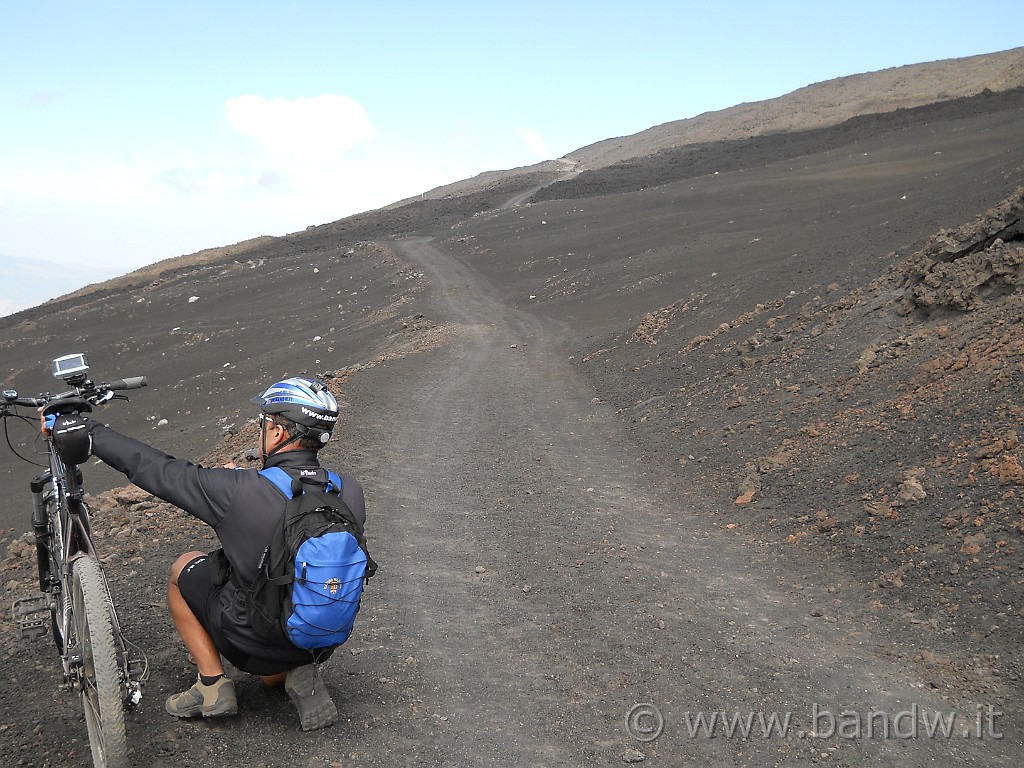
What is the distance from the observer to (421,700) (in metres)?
4.49

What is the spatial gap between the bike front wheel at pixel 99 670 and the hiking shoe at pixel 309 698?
2.57 feet

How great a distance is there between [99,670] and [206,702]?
0.74 metres

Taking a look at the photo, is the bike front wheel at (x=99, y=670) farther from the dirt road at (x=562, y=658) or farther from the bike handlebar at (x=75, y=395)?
the bike handlebar at (x=75, y=395)

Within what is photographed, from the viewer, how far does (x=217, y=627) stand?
3922 millimetres

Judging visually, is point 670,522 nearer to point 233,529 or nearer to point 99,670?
point 233,529

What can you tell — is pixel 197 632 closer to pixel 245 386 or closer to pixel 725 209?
pixel 245 386

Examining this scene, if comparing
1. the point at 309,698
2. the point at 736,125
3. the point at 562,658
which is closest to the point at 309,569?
the point at 309,698

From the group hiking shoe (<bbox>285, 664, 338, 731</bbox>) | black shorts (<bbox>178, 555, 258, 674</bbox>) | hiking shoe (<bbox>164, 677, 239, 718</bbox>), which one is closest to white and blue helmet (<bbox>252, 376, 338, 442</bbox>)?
black shorts (<bbox>178, 555, 258, 674</bbox>)

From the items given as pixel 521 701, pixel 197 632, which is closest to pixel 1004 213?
pixel 521 701

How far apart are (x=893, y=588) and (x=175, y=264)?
5245 cm

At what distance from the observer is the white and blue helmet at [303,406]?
390 centimetres

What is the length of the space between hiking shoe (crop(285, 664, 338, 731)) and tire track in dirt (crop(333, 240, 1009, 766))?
8.5 inches

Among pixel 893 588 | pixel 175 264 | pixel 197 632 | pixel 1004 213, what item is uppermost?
pixel 175 264

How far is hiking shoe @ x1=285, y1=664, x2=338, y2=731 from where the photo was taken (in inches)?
157
